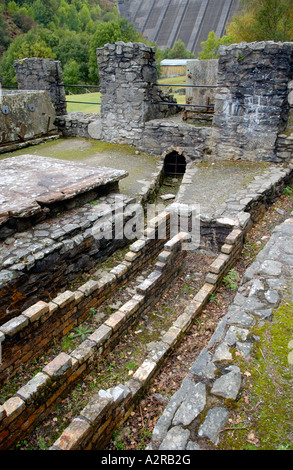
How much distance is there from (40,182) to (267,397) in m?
4.58

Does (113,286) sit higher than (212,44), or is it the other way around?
(212,44)

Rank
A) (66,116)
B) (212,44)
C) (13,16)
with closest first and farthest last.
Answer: (66,116)
(212,44)
(13,16)

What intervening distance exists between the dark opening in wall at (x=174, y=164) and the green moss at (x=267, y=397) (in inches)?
263

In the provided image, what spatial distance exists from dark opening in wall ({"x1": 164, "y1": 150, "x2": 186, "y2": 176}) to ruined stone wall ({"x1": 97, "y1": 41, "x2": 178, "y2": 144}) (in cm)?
105

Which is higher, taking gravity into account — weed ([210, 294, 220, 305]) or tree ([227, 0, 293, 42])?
tree ([227, 0, 293, 42])

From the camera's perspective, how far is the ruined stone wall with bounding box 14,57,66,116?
32.2 ft

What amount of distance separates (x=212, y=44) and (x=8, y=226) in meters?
25.2

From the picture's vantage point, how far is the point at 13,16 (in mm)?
42375

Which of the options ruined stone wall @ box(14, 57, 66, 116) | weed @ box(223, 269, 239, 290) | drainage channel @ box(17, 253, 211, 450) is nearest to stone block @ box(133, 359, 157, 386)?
drainage channel @ box(17, 253, 211, 450)

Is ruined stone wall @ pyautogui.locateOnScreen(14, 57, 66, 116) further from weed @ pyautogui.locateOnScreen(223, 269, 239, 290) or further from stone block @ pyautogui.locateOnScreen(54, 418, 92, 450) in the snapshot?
stone block @ pyautogui.locateOnScreen(54, 418, 92, 450)

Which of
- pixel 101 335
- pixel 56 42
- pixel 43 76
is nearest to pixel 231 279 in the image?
pixel 101 335

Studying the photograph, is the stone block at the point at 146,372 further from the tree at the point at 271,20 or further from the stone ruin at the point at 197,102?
the tree at the point at 271,20

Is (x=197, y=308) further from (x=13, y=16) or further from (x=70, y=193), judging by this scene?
(x=13, y=16)

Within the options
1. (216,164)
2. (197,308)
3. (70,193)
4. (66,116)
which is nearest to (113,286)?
(197,308)
